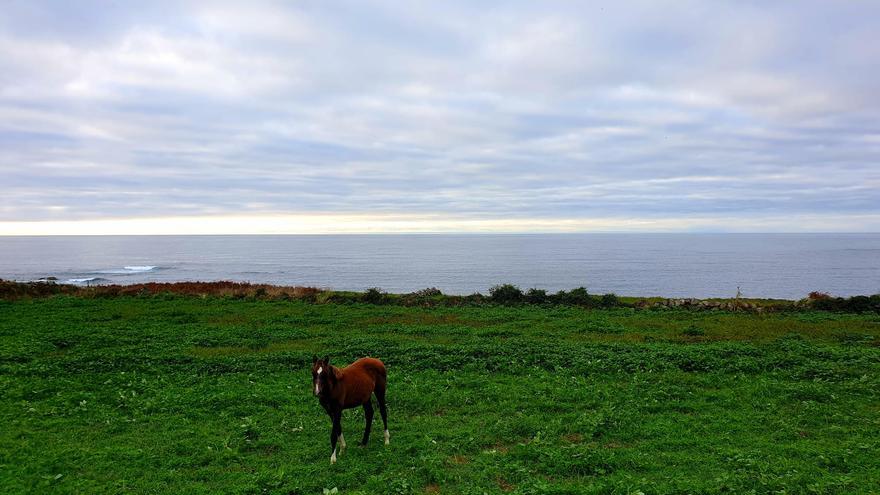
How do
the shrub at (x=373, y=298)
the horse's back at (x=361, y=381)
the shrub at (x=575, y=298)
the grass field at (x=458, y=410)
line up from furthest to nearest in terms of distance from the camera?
the shrub at (x=373, y=298), the shrub at (x=575, y=298), the horse's back at (x=361, y=381), the grass field at (x=458, y=410)

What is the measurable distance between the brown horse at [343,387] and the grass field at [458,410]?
74 centimetres

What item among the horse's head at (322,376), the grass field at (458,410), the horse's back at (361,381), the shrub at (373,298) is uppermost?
the horse's head at (322,376)

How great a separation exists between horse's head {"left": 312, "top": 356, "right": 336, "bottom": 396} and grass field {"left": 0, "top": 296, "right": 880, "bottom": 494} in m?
1.58

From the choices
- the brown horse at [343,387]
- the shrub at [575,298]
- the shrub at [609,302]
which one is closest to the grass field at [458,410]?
the brown horse at [343,387]

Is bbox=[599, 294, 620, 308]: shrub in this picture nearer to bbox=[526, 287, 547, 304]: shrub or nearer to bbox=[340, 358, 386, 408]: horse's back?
bbox=[526, 287, 547, 304]: shrub

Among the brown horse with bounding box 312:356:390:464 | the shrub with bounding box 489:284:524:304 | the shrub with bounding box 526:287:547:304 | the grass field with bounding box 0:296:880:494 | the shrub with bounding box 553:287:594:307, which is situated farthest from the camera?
the shrub with bounding box 489:284:524:304

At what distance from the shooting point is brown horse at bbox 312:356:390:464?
Result: 10.2m

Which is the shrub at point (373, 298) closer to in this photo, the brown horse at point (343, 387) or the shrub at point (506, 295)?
the shrub at point (506, 295)

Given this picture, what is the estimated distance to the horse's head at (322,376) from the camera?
10.0 meters

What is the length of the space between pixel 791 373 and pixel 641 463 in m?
9.48

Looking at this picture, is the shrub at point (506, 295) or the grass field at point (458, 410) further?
the shrub at point (506, 295)

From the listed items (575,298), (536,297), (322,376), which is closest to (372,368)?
(322,376)

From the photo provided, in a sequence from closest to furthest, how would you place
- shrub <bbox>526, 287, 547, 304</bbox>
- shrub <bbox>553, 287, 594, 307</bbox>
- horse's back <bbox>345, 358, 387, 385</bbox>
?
horse's back <bbox>345, 358, 387, 385</bbox>, shrub <bbox>553, 287, 594, 307</bbox>, shrub <bbox>526, 287, 547, 304</bbox>

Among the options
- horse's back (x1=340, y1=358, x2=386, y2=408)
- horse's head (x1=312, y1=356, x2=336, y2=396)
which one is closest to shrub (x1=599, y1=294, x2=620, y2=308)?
horse's back (x1=340, y1=358, x2=386, y2=408)
